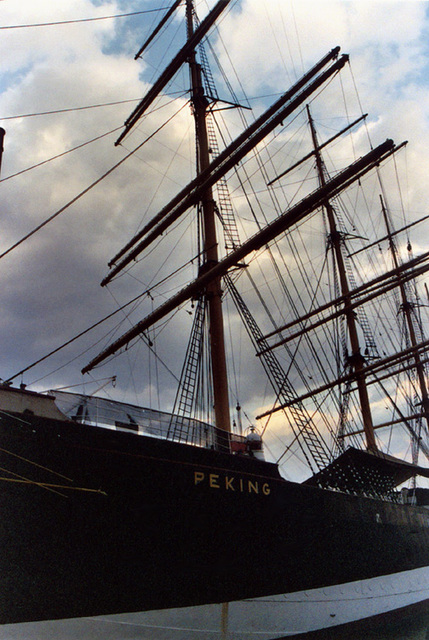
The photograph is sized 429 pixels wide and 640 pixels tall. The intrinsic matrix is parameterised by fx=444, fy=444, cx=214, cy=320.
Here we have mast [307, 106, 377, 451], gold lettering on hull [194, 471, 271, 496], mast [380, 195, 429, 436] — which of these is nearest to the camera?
gold lettering on hull [194, 471, 271, 496]

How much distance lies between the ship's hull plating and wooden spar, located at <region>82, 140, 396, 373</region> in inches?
237

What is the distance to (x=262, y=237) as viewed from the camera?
13.0m

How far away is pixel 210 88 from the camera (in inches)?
667

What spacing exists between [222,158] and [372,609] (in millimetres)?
13641

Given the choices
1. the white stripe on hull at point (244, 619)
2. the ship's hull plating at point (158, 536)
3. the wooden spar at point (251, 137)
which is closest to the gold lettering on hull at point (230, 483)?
the ship's hull plating at point (158, 536)

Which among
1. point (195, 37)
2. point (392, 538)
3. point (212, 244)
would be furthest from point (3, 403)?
point (195, 37)

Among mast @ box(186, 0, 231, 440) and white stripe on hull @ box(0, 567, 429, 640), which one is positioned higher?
mast @ box(186, 0, 231, 440)

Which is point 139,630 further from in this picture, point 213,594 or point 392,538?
point 392,538

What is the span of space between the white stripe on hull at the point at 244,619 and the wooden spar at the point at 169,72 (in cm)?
1548

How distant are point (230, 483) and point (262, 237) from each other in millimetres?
7227

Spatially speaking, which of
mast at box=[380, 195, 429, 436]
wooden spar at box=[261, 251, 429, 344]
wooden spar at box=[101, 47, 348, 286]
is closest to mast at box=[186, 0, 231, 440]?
wooden spar at box=[101, 47, 348, 286]

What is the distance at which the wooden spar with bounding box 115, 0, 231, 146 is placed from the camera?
1529 centimetres

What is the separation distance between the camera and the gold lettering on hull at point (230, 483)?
7.96 metres

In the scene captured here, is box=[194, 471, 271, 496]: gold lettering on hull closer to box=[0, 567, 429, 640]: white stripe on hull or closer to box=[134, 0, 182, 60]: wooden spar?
box=[0, 567, 429, 640]: white stripe on hull
